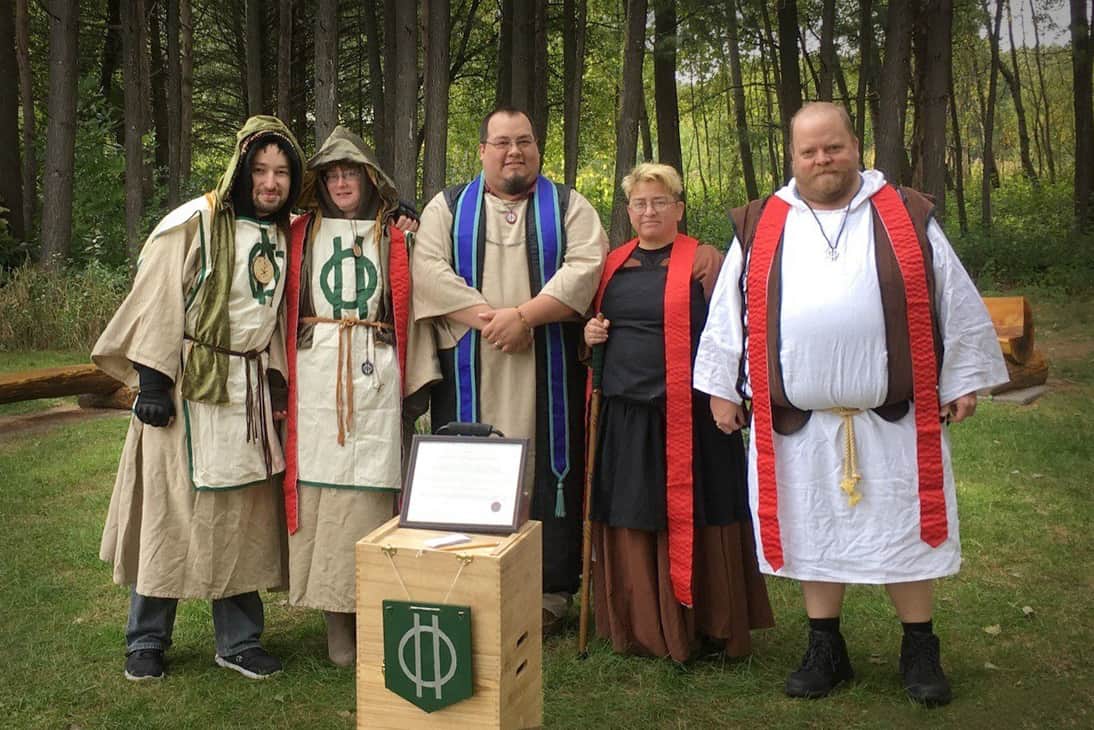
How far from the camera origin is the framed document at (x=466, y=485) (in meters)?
2.98

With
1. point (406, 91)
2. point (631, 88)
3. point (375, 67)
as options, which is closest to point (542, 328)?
point (406, 91)

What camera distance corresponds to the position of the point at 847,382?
3.43m

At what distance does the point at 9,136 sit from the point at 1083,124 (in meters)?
15.6

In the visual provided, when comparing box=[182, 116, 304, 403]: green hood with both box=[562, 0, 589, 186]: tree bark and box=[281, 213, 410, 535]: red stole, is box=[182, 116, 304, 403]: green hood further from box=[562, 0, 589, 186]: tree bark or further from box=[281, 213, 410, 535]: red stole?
box=[562, 0, 589, 186]: tree bark

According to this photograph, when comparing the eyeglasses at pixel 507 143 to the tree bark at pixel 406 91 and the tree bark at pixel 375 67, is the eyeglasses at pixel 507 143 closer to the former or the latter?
the tree bark at pixel 406 91

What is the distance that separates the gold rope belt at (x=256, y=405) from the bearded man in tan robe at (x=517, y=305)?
642mm

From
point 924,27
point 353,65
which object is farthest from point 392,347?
point 353,65

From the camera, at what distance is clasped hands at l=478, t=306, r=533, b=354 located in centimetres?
411

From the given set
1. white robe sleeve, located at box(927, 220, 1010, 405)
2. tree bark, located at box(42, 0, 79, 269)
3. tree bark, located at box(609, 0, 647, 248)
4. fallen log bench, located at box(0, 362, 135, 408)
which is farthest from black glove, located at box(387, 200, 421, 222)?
tree bark, located at box(42, 0, 79, 269)

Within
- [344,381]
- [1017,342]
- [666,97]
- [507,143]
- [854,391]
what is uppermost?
[666,97]

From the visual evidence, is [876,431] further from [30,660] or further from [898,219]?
[30,660]

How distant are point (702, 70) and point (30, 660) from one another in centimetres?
2264

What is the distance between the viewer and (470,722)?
2818mm

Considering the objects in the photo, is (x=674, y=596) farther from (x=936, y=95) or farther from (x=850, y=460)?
(x=936, y=95)
